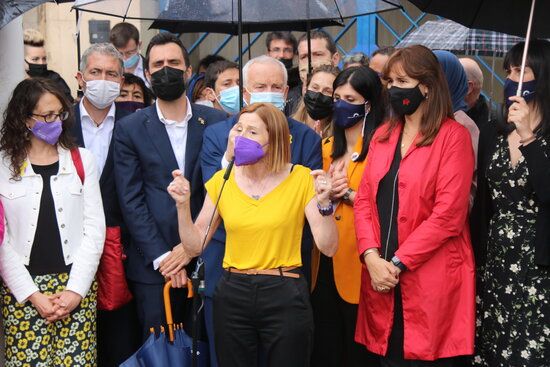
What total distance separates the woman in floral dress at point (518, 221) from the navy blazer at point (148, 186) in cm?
173

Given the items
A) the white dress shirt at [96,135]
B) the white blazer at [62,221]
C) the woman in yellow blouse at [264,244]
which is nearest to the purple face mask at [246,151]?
the woman in yellow blouse at [264,244]

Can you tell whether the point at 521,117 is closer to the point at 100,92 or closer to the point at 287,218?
the point at 287,218

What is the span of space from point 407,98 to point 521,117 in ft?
1.96

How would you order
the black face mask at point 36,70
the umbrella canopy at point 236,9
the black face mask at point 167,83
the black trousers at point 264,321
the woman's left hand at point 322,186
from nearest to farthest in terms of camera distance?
the woman's left hand at point 322,186 < the black trousers at point 264,321 < the black face mask at point 167,83 < the umbrella canopy at point 236,9 < the black face mask at point 36,70

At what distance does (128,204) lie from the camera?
504 cm

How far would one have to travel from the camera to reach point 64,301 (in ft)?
15.4

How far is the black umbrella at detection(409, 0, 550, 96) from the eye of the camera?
4.67 meters

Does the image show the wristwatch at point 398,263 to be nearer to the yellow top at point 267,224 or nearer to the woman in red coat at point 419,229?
the woman in red coat at point 419,229

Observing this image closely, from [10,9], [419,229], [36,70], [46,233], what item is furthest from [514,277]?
[36,70]

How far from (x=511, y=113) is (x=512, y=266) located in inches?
31.4

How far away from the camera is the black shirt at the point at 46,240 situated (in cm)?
472

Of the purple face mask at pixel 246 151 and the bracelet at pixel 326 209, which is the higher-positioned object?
the purple face mask at pixel 246 151

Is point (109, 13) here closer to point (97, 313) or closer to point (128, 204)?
point (128, 204)

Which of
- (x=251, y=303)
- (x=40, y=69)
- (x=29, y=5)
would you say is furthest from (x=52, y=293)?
(x=40, y=69)
